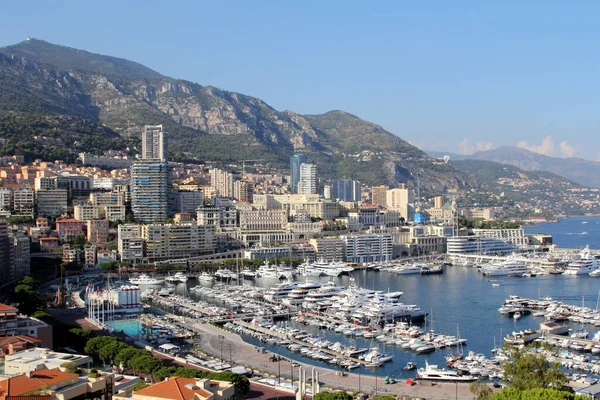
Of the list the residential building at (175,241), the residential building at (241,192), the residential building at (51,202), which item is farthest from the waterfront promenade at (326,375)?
the residential building at (241,192)

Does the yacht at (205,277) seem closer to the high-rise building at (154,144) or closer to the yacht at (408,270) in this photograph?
the yacht at (408,270)

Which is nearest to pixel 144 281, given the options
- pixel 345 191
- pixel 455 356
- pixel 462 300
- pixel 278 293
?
pixel 278 293

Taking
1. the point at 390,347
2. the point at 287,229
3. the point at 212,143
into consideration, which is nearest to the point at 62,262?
the point at 287,229

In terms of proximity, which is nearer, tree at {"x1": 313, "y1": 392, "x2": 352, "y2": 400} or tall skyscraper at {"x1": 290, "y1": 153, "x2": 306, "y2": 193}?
tree at {"x1": 313, "y1": 392, "x2": 352, "y2": 400}

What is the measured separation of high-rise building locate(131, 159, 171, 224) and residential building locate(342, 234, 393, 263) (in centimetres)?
1303

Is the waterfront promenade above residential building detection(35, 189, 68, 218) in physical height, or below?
below

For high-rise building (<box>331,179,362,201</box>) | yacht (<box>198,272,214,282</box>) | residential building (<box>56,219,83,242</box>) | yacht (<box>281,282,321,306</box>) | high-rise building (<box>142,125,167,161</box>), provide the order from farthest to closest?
high-rise building (<box>331,179,362,201</box>) → high-rise building (<box>142,125,167,161</box>) → residential building (<box>56,219,83,242</box>) → yacht (<box>198,272,214,282</box>) → yacht (<box>281,282,321,306</box>)

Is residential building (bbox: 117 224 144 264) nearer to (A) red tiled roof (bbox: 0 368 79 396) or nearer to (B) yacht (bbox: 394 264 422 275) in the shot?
(B) yacht (bbox: 394 264 422 275)

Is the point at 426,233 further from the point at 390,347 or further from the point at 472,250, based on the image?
the point at 390,347

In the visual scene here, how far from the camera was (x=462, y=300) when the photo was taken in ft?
114

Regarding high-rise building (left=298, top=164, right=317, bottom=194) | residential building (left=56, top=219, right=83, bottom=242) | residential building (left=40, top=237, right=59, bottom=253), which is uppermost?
high-rise building (left=298, top=164, right=317, bottom=194)

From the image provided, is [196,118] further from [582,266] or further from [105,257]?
[582,266]

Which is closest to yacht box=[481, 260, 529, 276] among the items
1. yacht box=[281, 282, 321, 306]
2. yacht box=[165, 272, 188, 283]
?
yacht box=[281, 282, 321, 306]

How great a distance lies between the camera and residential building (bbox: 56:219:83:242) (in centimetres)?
4809
